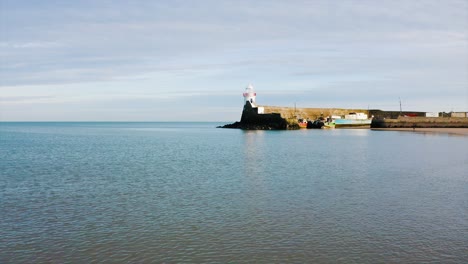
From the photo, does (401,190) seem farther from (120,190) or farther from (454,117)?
(454,117)

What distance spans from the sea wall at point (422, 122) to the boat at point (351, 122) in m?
5.75

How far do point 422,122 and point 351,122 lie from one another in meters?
17.9

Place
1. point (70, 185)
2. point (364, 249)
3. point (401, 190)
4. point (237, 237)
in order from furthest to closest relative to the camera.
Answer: point (70, 185) → point (401, 190) → point (237, 237) → point (364, 249)

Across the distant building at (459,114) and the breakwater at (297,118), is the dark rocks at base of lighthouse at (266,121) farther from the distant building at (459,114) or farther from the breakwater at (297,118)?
the distant building at (459,114)

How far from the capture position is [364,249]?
11.4 m

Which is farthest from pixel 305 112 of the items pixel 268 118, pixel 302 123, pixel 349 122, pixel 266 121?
pixel 266 121

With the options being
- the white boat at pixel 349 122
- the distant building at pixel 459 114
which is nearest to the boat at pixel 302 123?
the white boat at pixel 349 122

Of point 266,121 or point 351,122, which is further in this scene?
point 351,122

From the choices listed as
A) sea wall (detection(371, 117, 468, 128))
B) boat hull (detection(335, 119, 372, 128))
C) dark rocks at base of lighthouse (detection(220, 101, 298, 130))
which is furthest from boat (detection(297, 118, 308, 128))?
sea wall (detection(371, 117, 468, 128))

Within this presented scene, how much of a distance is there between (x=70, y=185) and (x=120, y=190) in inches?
134

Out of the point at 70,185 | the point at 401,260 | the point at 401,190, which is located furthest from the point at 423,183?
the point at 70,185

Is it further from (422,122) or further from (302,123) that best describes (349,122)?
(422,122)

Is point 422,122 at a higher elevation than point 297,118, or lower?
lower

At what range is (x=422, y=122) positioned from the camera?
115 m
